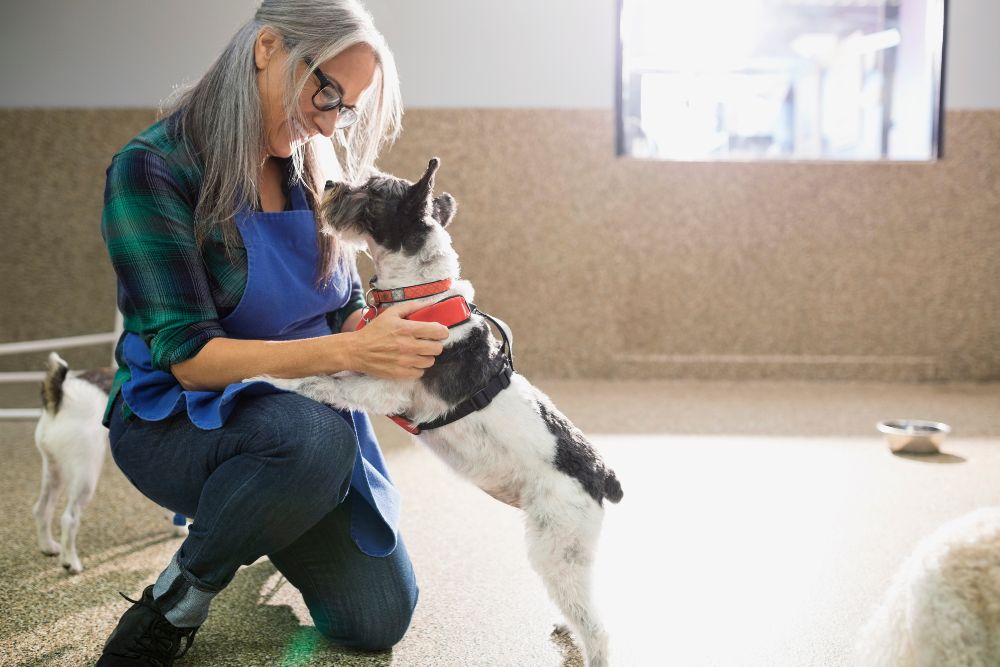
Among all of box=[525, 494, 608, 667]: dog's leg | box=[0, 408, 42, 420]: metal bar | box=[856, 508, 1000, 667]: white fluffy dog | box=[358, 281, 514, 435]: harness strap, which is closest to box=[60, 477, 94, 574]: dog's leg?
box=[358, 281, 514, 435]: harness strap

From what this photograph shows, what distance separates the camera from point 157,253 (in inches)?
57.4

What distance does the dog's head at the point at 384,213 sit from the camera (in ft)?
5.09

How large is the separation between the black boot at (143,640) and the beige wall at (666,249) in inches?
123

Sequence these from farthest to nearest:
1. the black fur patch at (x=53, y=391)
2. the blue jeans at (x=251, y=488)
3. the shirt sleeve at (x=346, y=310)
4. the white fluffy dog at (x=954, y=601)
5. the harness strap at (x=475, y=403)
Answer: the black fur patch at (x=53, y=391) < the shirt sleeve at (x=346, y=310) < the harness strap at (x=475, y=403) < the blue jeans at (x=251, y=488) < the white fluffy dog at (x=954, y=601)

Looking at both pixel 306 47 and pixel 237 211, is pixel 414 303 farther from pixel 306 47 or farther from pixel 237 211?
pixel 306 47

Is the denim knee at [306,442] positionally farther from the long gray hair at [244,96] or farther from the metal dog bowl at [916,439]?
the metal dog bowl at [916,439]

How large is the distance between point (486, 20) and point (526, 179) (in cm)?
83

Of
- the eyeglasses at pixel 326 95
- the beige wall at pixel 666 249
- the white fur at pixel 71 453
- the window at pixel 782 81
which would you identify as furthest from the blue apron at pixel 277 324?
the window at pixel 782 81

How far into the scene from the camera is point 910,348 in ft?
14.7

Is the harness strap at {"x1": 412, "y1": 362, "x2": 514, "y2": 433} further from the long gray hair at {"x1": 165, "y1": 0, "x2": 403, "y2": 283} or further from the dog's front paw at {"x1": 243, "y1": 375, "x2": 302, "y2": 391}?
the long gray hair at {"x1": 165, "y1": 0, "x2": 403, "y2": 283}

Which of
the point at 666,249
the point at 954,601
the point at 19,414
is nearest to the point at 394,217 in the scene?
the point at 954,601

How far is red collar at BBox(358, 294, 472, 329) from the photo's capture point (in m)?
1.50

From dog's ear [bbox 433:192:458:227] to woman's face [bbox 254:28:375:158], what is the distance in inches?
9.7

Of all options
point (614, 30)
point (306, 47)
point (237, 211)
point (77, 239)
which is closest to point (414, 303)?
point (237, 211)
